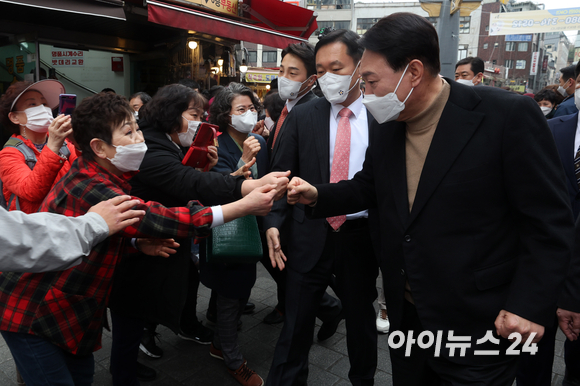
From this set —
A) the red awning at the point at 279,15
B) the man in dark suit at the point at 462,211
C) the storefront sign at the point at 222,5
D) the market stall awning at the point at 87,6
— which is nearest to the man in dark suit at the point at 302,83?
the man in dark suit at the point at 462,211

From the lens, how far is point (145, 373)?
297cm

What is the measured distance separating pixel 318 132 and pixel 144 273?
140cm

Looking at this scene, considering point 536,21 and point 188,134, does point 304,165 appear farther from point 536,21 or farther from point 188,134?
point 536,21

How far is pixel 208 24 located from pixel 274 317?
585 cm

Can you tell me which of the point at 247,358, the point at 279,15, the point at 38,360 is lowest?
the point at 247,358

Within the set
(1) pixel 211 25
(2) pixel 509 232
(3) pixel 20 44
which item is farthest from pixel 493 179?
(3) pixel 20 44

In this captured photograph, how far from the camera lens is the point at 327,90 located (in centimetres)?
259

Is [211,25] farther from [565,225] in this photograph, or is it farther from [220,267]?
[565,225]

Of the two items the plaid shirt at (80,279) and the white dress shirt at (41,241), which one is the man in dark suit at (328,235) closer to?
the plaid shirt at (80,279)

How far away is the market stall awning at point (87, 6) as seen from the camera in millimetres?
5953

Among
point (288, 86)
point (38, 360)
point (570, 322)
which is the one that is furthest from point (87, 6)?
point (570, 322)

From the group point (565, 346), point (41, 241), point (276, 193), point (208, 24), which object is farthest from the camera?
point (208, 24)

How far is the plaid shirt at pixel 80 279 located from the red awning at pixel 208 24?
5.51 m

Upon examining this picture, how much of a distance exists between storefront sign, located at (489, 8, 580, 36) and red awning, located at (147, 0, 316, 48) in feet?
37.3
